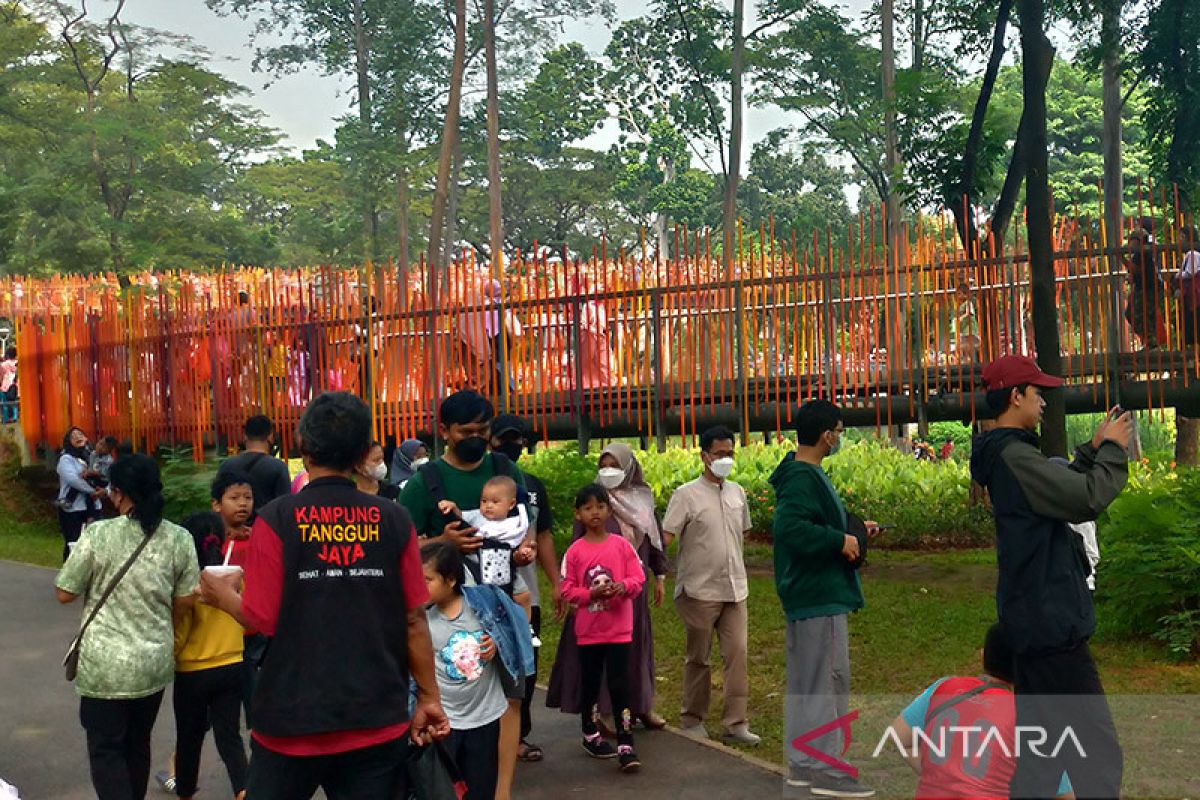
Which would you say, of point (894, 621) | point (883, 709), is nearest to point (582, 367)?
point (894, 621)

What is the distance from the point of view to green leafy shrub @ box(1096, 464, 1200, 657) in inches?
391

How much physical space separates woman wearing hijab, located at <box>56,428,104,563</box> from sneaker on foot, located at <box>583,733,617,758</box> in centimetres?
842

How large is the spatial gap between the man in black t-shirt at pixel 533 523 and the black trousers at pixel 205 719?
55.5 inches

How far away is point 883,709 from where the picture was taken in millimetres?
9141

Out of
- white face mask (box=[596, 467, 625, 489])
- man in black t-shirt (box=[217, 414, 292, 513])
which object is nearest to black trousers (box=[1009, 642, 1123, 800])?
white face mask (box=[596, 467, 625, 489])

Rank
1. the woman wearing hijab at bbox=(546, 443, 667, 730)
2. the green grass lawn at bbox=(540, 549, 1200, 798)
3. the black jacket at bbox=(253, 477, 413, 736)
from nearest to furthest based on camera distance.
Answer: the black jacket at bbox=(253, 477, 413, 736) → the woman wearing hijab at bbox=(546, 443, 667, 730) → the green grass lawn at bbox=(540, 549, 1200, 798)

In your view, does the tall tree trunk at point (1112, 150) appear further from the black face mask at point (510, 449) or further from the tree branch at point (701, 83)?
the tree branch at point (701, 83)

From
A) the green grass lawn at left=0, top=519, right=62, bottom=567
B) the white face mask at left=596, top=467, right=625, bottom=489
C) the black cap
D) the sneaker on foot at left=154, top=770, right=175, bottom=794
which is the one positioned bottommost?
the sneaker on foot at left=154, top=770, right=175, bottom=794

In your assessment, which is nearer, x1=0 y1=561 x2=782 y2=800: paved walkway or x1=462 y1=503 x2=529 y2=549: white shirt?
x1=462 y1=503 x2=529 y2=549: white shirt

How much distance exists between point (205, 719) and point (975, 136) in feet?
36.0

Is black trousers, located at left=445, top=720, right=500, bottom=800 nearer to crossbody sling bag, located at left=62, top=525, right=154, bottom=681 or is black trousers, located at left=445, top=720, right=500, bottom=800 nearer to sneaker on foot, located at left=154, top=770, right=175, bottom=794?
crossbody sling bag, located at left=62, top=525, right=154, bottom=681

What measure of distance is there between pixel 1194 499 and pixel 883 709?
3.16m

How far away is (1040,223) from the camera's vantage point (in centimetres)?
1038

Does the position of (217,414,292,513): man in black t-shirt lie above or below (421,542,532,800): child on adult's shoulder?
above
